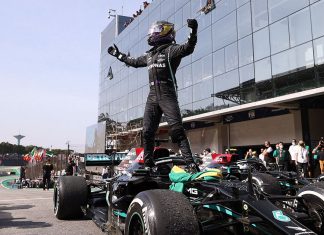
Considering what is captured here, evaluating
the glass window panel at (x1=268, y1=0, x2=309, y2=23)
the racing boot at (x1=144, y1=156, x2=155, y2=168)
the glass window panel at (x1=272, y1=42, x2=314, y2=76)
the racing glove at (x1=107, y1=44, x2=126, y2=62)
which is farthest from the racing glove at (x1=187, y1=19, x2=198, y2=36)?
the glass window panel at (x1=268, y1=0, x2=309, y2=23)

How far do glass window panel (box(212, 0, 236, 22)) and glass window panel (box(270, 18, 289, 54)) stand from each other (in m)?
3.83

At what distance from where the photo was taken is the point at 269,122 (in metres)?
20.3

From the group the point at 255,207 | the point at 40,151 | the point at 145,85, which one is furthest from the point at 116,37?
the point at 255,207

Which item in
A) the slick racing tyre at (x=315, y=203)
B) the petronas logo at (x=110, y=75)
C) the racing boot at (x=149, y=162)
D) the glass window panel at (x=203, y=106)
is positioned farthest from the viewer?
the petronas logo at (x=110, y=75)

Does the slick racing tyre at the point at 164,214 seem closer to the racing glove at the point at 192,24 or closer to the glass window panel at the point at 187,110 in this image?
the racing glove at the point at 192,24

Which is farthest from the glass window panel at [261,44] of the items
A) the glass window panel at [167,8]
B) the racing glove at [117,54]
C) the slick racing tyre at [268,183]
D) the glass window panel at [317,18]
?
the racing glove at [117,54]

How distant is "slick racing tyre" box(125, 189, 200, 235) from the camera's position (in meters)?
2.69

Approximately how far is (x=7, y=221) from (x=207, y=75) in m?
18.3

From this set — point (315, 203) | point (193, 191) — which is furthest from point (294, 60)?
point (193, 191)

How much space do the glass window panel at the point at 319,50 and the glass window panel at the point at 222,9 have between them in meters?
6.65

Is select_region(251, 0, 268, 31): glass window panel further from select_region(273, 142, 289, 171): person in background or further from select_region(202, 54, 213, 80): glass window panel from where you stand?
select_region(273, 142, 289, 171): person in background

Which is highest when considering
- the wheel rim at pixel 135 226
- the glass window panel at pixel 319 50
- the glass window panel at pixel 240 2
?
the glass window panel at pixel 240 2

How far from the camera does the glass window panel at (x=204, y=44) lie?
2327 cm

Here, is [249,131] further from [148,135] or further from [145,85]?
[148,135]
